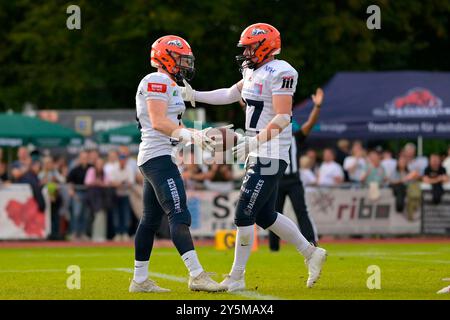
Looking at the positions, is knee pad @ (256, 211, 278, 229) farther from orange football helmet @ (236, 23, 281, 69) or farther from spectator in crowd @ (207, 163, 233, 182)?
spectator in crowd @ (207, 163, 233, 182)

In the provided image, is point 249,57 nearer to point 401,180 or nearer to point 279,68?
point 279,68

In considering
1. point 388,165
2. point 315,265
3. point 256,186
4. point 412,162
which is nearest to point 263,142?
point 256,186

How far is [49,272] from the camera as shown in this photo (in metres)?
12.8

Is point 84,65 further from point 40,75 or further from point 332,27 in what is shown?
point 332,27

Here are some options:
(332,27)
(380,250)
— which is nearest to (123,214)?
(380,250)

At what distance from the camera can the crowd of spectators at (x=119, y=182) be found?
22.0 metres

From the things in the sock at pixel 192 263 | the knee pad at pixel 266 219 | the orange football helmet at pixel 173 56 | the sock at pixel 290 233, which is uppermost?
the orange football helmet at pixel 173 56

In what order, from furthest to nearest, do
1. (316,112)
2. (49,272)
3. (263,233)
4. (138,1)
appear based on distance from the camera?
(138,1), (263,233), (316,112), (49,272)

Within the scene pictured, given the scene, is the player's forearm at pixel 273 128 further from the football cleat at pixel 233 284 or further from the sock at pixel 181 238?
the football cleat at pixel 233 284

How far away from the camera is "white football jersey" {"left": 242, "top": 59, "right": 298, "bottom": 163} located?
32.8 feet

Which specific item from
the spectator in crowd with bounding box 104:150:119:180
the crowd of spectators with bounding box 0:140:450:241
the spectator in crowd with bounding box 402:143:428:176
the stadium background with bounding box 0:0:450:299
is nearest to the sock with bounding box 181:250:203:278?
the crowd of spectators with bounding box 0:140:450:241

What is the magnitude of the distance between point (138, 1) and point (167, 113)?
21895 mm

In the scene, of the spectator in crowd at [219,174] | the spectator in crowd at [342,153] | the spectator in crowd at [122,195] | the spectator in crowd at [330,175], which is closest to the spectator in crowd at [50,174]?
the spectator in crowd at [122,195]

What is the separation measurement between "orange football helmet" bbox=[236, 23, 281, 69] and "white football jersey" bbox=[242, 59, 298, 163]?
0.09m
